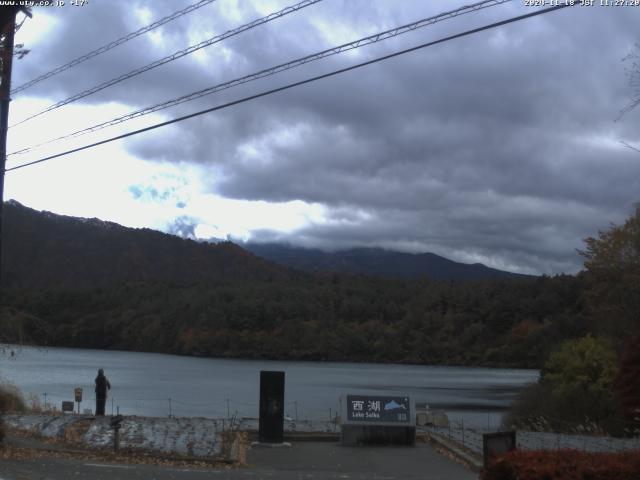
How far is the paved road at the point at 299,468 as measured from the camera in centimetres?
1516

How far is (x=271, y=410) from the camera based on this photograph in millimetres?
20297

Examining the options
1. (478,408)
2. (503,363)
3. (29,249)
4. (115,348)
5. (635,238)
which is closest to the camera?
(635,238)

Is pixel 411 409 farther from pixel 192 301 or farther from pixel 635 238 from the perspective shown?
pixel 192 301

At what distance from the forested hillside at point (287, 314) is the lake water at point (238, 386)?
8.90 meters

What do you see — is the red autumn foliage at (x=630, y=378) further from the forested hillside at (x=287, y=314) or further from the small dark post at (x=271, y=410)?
the forested hillside at (x=287, y=314)

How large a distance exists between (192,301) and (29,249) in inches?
1228

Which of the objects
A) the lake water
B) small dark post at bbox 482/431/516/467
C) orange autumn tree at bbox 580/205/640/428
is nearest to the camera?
small dark post at bbox 482/431/516/467

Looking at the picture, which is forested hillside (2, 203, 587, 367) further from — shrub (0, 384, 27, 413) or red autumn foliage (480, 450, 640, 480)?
red autumn foliage (480, 450, 640, 480)

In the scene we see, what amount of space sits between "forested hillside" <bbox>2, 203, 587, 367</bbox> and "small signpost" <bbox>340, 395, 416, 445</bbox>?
99534 mm

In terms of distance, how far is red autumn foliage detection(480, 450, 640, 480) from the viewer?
348 inches

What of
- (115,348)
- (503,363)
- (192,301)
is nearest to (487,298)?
(503,363)

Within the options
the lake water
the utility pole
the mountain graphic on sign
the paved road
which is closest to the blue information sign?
the mountain graphic on sign

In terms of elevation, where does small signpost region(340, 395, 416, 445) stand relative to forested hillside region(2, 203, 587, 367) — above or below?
below

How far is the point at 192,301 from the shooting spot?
153750 mm
